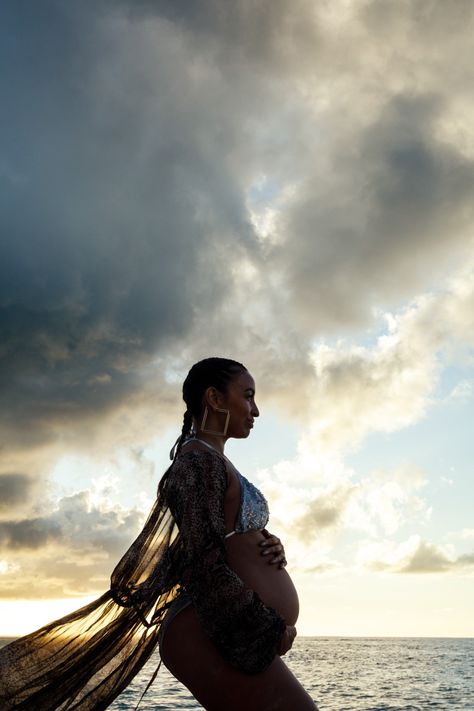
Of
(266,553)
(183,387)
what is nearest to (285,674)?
(266,553)

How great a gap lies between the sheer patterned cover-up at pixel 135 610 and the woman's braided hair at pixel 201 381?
344mm

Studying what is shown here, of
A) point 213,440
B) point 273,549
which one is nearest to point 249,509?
point 273,549

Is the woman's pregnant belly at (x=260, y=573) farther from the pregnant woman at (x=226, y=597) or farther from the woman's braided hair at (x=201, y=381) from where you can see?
the woman's braided hair at (x=201, y=381)

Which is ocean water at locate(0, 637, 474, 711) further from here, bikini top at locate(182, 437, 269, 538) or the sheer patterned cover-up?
bikini top at locate(182, 437, 269, 538)

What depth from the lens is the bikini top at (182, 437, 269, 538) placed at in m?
3.06

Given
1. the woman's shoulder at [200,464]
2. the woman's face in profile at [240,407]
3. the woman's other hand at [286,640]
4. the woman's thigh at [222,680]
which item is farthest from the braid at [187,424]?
the woman's other hand at [286,640]

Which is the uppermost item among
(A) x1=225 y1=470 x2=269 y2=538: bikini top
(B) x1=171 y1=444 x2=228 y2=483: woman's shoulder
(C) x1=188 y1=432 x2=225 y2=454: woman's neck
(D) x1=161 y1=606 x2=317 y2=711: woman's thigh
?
(C) x1=188 y1=432 x2=225 y2=454: woman's neck

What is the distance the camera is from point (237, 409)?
137 inches

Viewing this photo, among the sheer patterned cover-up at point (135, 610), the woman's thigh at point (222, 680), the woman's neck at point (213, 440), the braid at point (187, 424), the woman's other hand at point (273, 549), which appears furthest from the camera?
the braid at point (187, 424)

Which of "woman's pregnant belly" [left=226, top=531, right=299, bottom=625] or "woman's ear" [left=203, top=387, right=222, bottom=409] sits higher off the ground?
"woman's ear" [left=203, top=387, right=222, bottom=409]

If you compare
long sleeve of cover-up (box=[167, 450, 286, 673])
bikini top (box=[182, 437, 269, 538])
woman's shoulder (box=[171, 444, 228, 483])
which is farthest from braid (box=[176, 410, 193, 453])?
long sleeve of cover-up (box=[167, 450, 286, 673])

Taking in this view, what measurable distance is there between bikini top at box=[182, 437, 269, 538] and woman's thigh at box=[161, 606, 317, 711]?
427mm

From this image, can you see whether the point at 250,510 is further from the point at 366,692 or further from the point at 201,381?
the point at 366,692

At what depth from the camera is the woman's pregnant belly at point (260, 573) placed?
3014 millimetres
